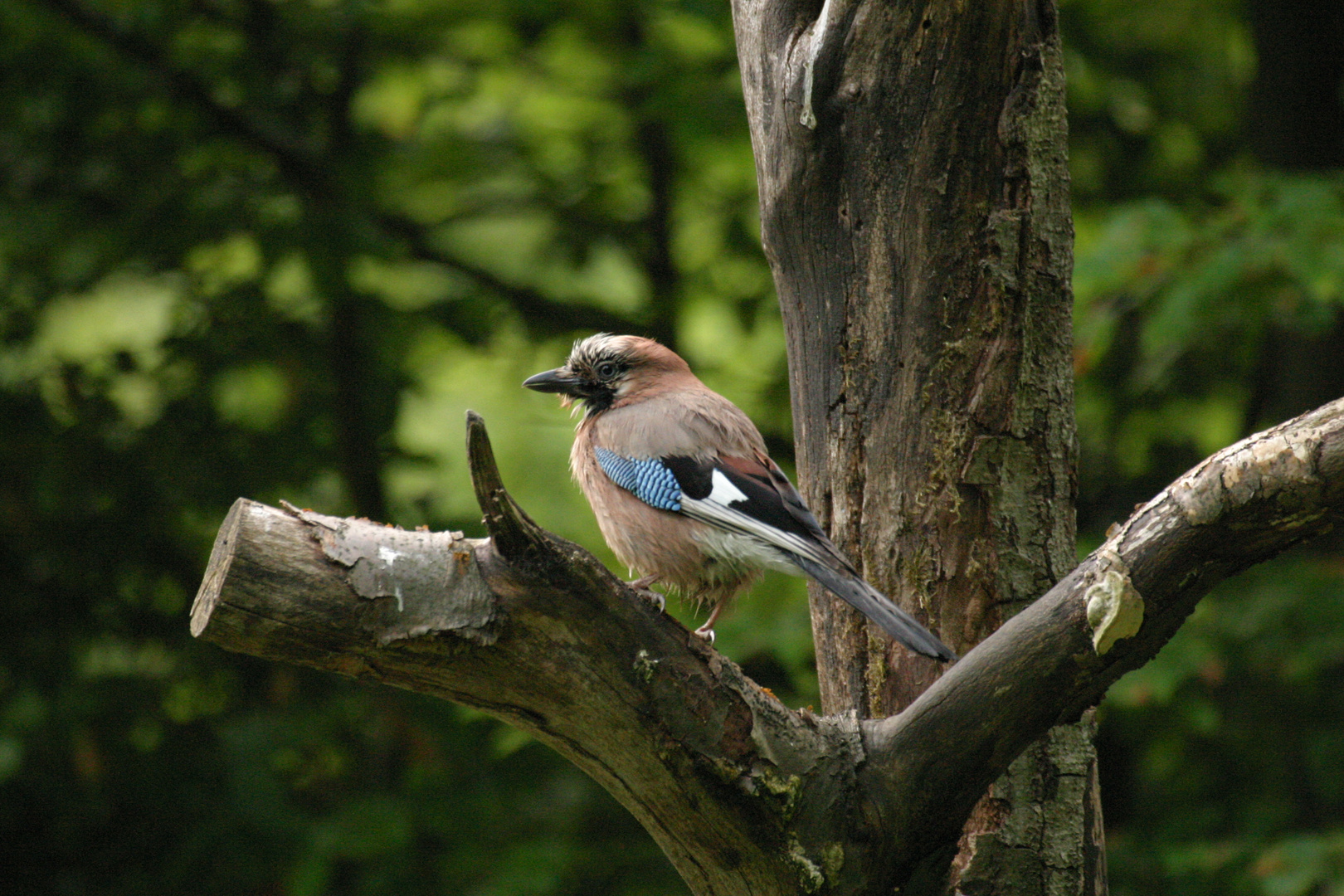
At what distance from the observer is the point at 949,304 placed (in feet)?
9.79

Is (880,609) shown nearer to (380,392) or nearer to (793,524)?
(793,524)

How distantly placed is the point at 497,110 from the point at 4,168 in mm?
2651

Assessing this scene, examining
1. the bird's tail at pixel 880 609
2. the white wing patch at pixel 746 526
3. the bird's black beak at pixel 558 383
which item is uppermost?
the bird's black beak at pixel 558 383

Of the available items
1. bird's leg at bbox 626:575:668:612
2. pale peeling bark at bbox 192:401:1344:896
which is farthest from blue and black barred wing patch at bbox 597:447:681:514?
pale peeling bark at bbox 192:401:1344:896

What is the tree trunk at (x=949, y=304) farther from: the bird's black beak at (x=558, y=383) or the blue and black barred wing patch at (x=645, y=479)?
the bird's black beak at (x=558, y=383)

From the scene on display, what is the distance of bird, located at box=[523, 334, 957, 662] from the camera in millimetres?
3100

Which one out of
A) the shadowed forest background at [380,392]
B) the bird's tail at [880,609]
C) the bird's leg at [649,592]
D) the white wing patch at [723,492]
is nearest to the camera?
the bird's tail at [880,609]

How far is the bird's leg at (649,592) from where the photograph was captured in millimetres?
2855

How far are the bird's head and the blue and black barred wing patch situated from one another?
54 cm

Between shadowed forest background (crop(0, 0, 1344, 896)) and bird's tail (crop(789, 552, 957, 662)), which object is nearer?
bird's tail (crop(789, 552, 957, 662))

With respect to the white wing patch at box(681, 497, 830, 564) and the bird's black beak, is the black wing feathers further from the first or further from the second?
the bird's black beak

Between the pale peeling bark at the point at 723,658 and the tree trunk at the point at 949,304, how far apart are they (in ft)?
1.45

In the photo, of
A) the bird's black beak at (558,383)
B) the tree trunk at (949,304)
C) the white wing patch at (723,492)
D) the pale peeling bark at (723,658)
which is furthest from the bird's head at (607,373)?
the pale peeling bark at (723,658)

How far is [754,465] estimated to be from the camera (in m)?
3.52
